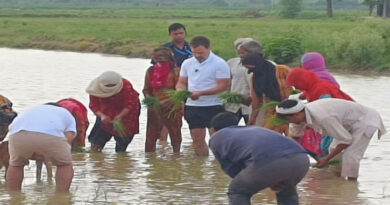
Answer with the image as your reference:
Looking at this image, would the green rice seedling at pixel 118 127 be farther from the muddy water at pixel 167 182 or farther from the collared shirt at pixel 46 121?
the collared shirt at pixel 46 121

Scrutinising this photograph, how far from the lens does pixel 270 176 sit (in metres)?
7.68

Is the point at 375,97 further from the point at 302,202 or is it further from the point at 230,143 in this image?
the point at 230,143

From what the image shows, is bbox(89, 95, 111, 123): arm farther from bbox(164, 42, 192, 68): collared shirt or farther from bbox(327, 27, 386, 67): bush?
bbox(327, 27, 386, 67): bush

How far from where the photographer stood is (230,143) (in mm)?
7652

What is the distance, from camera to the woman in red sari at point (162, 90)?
1312cm

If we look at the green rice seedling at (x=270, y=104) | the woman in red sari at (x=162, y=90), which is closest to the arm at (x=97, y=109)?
the woman in red sari at (x=162, y=90)

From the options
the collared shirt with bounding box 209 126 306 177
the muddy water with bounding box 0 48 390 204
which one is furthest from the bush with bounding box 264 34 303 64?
the collared shirt with bounding box 209 126 306 177

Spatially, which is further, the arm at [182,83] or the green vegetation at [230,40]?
the green vegetation at [230,40]

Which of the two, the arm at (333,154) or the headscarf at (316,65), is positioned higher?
the headscarf at (316,65)

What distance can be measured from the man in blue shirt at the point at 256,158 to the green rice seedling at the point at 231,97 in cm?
429

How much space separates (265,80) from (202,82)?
0.92 meters

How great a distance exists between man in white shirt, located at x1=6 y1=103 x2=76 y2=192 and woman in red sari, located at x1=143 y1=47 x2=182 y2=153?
3.59 metres

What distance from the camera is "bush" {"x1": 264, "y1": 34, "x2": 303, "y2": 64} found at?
3091cm

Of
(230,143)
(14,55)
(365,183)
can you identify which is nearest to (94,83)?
(365,183)
